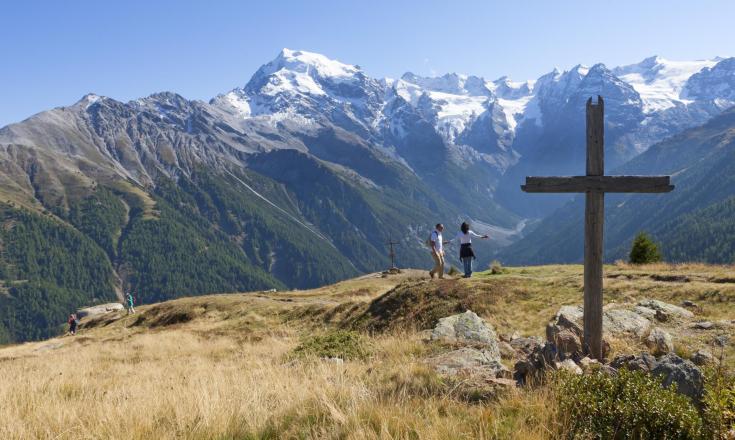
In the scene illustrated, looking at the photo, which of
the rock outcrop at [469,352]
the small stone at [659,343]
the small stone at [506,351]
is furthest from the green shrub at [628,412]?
the small stone at [506,351]

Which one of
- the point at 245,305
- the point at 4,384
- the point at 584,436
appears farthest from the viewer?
the point at 245,305

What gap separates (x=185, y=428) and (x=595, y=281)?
8.59m

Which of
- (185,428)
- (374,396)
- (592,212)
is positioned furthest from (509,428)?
(592,212)

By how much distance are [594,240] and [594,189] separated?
114 centimetres

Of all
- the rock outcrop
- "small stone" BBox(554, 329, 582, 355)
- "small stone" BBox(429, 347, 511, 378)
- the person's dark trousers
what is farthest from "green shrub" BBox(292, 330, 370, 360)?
the person's dark trousers

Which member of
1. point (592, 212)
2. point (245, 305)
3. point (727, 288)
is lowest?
point (245, 305)

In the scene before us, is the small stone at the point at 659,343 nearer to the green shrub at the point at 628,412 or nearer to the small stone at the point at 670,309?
the small stone at the point at 670,309

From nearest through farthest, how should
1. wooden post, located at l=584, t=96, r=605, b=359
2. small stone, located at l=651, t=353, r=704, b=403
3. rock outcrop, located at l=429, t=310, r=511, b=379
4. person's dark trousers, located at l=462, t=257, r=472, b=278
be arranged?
small stone, located at l=651, t=353, r=704, b=403
rock outcrop, located at l=429, t=310, r=511, b=379
wooden post, located at l=584, t=96, r=605, b=359
person's dark trousers, located at l=462, t=257, r=472, b=278

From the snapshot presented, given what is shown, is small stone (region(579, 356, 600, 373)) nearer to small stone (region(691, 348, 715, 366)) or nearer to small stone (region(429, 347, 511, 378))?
small stone (region(429, 347, 511, 378))

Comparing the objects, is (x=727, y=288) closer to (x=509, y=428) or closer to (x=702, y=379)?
(x=702, y=379)

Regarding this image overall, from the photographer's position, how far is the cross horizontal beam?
35.2 feet

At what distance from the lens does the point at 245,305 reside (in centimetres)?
3891

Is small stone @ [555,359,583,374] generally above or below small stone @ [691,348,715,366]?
above

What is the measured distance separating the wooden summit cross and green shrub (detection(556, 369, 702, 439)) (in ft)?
14.0
